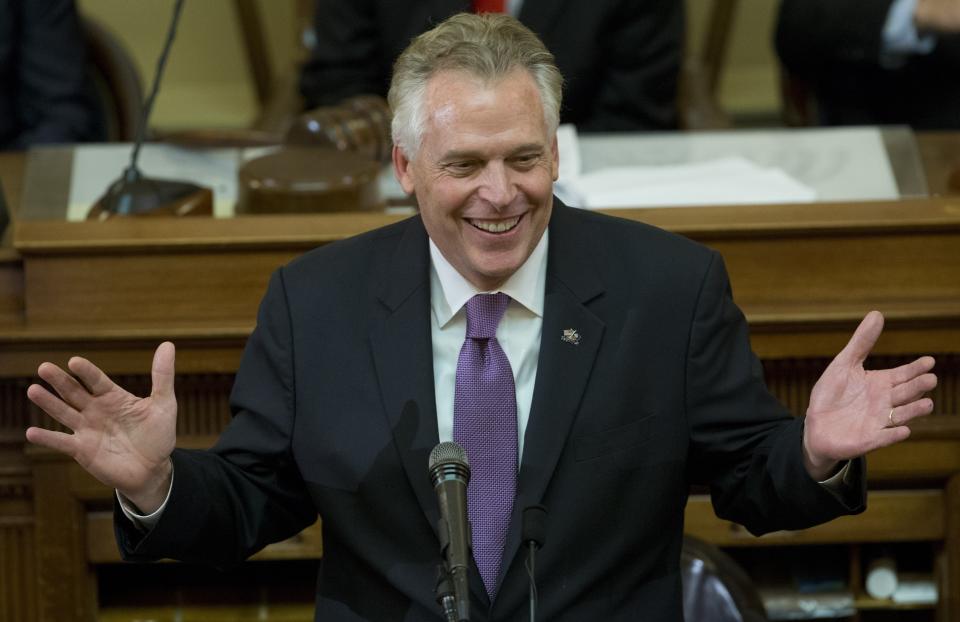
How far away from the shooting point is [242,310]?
2.69m

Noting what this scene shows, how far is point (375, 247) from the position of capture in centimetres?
215

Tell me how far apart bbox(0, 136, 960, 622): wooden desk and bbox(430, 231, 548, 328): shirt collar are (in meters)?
0.63

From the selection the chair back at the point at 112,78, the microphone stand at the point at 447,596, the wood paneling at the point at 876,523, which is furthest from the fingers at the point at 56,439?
the chair back at the point at 112,78

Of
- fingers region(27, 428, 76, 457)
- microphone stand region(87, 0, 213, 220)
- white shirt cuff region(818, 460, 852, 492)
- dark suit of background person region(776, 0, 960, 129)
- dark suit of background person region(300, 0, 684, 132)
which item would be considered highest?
dark suit of background person region(300, 0, 684, 132)

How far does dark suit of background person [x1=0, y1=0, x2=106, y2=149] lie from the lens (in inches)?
163

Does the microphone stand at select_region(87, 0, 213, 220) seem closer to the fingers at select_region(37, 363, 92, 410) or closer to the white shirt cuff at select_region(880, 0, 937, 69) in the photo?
the fingers at select_region(37, 363, 92, 410)

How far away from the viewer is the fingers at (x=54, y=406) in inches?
69.7

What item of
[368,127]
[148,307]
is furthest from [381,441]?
[368,127]

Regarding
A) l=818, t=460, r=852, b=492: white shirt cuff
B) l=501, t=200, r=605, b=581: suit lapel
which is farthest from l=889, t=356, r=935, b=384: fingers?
l=501, t=200, r=605, b=581: suit lapel

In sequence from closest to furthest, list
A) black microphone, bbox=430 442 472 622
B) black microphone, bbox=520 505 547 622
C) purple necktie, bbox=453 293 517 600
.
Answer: black microphone, bbox=430 442 472 622 → black microphone, bbox=520 505 547 622 → purple necktie, bbox=453 293 517 600

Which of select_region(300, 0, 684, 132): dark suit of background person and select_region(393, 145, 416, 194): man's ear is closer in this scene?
select_region(393, 145, 416, 194): man's ear

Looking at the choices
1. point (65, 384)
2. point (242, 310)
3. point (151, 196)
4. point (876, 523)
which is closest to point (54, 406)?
point (65, 384)

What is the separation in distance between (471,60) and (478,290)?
322 mm

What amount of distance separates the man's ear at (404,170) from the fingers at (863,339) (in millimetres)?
604
